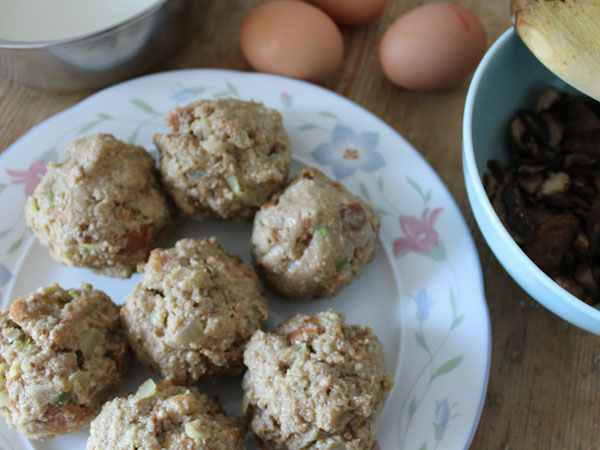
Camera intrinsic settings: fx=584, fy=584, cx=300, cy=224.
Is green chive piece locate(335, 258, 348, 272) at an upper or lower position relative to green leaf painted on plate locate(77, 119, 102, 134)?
lower

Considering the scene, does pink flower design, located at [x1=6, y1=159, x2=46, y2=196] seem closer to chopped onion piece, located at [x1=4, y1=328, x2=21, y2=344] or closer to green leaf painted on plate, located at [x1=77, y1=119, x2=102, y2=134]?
green leaf painted on plate, located at [x1=77, y1=119, x2=102, y2=134]

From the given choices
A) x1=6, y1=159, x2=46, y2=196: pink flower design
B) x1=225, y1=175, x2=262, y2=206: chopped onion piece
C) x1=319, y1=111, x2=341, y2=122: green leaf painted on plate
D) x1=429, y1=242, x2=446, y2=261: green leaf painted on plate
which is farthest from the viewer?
x1=319, y1=111, x2=341, y2=122: green leaf painted on plate

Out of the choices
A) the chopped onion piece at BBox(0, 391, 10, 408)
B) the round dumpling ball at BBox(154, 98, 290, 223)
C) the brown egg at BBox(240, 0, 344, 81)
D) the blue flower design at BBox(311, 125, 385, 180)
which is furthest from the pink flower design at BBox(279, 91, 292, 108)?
the chopped onion piece at BBox(0, 391, 10, 408)

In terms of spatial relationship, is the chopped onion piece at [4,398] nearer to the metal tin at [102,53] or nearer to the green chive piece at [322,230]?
the green chive piece at [322,230]

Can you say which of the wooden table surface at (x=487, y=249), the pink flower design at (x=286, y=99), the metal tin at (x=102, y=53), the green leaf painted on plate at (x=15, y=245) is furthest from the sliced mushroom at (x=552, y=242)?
the green leaf painted on plate at (x=15, y=245)

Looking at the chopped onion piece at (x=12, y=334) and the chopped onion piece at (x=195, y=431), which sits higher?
the chopped onion piece at (x=12, y=334)
